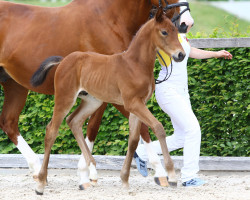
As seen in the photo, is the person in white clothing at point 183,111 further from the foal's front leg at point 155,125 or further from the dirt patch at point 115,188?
the foal's front leg at point 155,125

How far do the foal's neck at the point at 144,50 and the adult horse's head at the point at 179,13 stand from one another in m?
0.40

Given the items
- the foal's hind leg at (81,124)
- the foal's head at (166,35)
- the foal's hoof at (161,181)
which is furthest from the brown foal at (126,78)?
the foal's hoof at (161,181)

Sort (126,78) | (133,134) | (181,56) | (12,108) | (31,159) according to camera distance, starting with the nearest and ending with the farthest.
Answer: (181,56) → (126,78) → (133,134) → (31,159) → (12,108)

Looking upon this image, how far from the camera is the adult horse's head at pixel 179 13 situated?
15.6 feet

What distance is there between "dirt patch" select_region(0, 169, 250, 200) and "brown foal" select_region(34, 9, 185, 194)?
200 mm

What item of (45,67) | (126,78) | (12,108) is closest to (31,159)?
(12,108)

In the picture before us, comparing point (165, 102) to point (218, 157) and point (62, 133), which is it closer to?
point (218, 157)

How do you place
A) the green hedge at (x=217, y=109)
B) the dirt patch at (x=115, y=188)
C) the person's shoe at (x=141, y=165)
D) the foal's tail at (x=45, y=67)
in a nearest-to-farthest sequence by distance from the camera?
1. the dirt patch at (x=115, y=188)
2. the foal's tail at (x=45, y=67)
3. the person's shoe at (x=141, y=165)
4. the green hedge at (x=217, y=109)

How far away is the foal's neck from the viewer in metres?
4.47

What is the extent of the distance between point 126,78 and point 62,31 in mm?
994

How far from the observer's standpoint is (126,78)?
446 centimetres

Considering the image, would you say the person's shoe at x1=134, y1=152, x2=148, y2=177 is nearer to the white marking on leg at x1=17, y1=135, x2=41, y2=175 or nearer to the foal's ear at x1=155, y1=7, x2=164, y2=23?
the white marking on leg at x1=17, y1=135, x2=41, y2=175

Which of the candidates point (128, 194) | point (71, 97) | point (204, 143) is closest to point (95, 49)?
point (71, 97)

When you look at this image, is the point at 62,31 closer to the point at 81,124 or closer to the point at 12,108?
the point at 81,124
